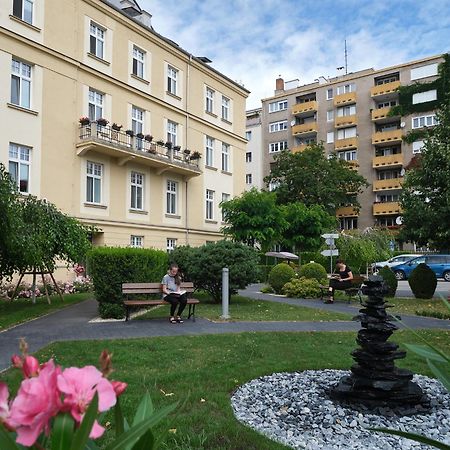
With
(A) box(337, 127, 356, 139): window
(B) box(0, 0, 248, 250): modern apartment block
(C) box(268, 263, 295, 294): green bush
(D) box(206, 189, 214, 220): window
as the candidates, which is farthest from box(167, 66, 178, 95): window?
(A) box(337, 127, 356, 139): window

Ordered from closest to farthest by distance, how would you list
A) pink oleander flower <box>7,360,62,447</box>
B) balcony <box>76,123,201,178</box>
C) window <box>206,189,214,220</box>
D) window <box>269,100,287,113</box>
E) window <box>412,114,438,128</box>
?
pink oleander flower <box>7,360,62,447</box>, balcony <box>76,123,201,178</box>, window <box>206,189,214,220</box>, window <box>412,114,438,128</box>, window <box>269,100,287,113</box>

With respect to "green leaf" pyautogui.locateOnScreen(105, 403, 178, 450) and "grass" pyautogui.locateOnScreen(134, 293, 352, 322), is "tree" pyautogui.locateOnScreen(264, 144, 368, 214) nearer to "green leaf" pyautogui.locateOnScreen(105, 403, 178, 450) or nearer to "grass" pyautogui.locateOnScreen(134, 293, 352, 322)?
"grass" pyautogui.locateOnScreen(134, 293, 352, 322)

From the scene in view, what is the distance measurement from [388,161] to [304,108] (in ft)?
42.7

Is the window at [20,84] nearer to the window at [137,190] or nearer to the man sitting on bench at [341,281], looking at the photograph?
the window at [137,190]

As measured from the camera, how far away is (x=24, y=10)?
73.7 feet

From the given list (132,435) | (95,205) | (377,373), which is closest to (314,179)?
(95,205)

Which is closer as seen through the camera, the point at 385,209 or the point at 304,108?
the point at 385,209

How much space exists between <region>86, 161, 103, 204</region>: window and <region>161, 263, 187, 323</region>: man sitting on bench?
44.2 ft

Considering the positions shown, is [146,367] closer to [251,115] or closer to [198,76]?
[198,76]

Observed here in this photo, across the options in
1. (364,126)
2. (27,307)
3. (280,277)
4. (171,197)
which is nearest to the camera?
(27,307)

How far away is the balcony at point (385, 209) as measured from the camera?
51984 millimetres

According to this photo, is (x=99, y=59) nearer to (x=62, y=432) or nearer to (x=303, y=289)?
(x=303, y=289)

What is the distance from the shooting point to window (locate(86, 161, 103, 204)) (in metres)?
25.3

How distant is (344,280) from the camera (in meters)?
18.7
